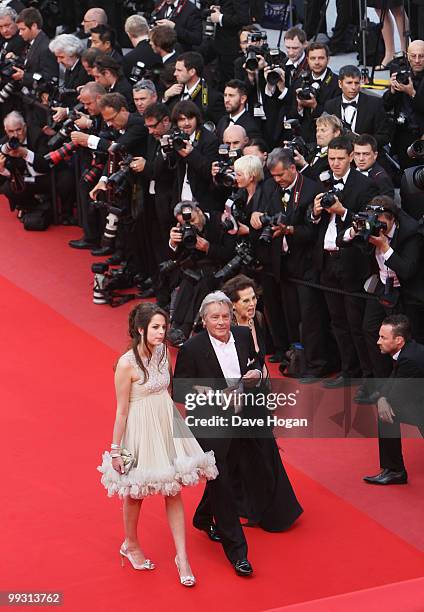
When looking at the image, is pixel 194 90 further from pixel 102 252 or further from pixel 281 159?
pixel 281 159

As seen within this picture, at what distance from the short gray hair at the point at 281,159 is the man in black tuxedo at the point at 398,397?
5.32 feet

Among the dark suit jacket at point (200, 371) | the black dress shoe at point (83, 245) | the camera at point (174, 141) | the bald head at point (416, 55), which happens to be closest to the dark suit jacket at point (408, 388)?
the dark suit jacket at point (200, 371)

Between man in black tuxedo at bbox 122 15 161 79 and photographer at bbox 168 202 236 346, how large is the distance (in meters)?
2.65

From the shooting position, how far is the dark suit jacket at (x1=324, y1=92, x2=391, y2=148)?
9.29 meters

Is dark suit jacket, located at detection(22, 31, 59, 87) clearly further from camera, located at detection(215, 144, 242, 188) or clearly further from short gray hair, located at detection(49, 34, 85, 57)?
camera, located at detection(215, 144, 242, 188)

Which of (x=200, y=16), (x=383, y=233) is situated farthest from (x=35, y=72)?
(x=383, y=233)

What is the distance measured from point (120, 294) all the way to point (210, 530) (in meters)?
3.92

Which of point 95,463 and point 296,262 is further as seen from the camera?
point 296,262

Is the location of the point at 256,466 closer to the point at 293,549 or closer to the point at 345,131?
the point at 293,549

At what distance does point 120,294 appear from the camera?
1039cm

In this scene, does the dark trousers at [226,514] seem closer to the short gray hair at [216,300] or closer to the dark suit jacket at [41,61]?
the short gray hair at [216,300]

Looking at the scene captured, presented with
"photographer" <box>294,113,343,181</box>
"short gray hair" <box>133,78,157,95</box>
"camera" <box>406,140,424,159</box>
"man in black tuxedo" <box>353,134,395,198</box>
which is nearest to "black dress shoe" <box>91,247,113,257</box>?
"short gray hair" <box>133,78,157,95</box>

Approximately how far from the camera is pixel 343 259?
8.14m

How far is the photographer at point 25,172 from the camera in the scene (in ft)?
36.7
